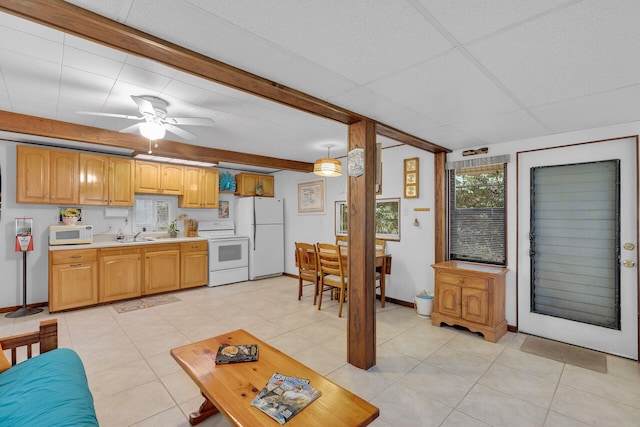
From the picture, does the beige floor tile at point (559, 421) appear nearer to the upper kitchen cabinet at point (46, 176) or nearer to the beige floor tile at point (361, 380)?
the beige floor tile at point (361, 380)

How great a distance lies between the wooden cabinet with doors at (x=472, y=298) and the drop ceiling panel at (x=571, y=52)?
1.96 metres

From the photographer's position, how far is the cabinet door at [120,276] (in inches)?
173

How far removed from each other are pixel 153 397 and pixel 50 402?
97cm

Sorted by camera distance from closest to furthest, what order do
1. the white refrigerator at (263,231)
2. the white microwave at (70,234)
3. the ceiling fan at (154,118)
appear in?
the ceiling fan at (154,118)
the white microwave at (70,234)
the white refrigerator at (263,231)

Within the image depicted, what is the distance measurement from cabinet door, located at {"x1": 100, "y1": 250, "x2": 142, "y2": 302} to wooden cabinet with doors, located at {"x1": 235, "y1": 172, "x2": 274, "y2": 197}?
235cm

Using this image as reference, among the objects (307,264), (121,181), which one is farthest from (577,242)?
(121,181)

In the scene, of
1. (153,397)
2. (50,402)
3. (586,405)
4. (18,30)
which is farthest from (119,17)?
(586,405)

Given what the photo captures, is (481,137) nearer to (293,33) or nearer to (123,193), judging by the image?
(293,33)

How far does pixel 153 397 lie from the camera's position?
2225mm

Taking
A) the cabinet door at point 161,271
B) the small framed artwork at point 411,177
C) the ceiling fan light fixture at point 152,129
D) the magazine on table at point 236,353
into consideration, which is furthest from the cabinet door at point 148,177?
the small framed artwork at point 411,177

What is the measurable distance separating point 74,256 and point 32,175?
4.02 feet

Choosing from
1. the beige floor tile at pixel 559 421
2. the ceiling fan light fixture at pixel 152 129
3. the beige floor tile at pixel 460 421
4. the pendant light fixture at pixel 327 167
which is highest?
the ceiling fan light fixture at pixel 152 129

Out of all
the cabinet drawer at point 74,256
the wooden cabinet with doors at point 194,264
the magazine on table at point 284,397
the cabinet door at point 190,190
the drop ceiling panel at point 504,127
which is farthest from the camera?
the cabinet door at point 190,190

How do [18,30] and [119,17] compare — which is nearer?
[119,17]
